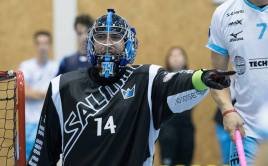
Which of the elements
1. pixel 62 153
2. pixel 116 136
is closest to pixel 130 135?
pixel 116 136

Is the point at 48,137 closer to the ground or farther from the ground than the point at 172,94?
closer to the ground

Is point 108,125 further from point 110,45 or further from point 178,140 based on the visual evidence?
point 178,140

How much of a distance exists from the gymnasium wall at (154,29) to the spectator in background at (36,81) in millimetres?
1394

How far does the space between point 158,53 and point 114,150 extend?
6.70 meters

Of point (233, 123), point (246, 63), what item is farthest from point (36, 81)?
point (233, 123)

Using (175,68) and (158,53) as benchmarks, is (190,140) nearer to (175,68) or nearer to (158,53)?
→ (175,68)

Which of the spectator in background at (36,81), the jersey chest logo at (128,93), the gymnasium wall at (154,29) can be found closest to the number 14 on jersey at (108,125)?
the jersey chest logo at (128,93)

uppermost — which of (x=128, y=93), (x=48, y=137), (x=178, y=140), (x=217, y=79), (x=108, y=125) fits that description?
(x=217, y=79)

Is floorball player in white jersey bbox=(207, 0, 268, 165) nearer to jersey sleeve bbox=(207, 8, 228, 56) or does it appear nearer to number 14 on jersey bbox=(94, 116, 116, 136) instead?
jersey sleeve bbox=(207, 8, 228, 56)

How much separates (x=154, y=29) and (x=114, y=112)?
6.65 metres

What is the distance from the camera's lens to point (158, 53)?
1119 centimetres

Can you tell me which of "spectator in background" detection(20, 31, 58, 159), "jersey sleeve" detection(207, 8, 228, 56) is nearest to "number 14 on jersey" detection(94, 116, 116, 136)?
"jersey sleeve" detection(207, 8, 228, 56)

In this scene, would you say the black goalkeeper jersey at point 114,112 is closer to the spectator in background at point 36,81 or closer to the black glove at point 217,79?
the black glove at point 217,79

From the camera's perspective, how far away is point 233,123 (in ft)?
16.0
